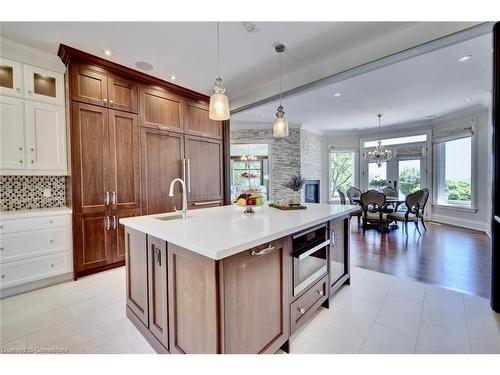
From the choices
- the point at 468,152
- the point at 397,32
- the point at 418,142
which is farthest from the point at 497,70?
the point at 418,142

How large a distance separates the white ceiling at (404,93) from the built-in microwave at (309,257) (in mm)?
2898

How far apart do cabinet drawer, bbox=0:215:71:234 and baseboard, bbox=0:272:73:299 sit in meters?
0.60

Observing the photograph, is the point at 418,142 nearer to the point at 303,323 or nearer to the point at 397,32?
the point at 397,32

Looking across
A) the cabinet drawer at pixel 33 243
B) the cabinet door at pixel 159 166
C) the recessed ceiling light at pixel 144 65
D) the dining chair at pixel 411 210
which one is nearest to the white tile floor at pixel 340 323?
the cabinet drawer at pixel 33 243

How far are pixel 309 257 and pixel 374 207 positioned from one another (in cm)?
369

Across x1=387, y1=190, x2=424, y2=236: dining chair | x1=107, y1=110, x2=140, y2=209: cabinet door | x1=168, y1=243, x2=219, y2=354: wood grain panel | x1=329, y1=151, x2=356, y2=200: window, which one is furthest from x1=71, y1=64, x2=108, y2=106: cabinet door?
x1=329, y1=151, x2=356, y2=200: window

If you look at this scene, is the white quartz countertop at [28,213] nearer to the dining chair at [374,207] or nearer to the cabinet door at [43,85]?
the cabinet door at [43,85]

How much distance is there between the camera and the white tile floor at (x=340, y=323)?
61.9 inches

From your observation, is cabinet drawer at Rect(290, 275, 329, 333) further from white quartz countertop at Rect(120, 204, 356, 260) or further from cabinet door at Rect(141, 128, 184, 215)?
cabinet door at Rect(141, 128, 184, 215)

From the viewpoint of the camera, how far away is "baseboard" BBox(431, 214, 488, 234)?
195 inches

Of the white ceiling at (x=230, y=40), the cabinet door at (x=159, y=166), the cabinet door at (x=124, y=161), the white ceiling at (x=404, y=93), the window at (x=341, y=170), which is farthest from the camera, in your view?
the window at (x=341, y=170)

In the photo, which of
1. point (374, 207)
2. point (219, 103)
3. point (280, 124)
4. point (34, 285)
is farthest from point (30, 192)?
point (374, 207)

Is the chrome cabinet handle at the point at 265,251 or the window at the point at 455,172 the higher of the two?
the window at the point at 455,172
